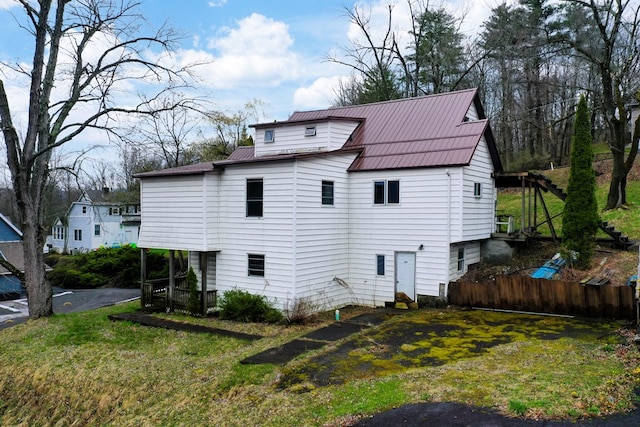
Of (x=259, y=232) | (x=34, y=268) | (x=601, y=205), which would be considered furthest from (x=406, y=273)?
(x=601, y=205)

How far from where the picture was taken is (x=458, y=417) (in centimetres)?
738

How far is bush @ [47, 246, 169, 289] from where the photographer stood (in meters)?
34.2

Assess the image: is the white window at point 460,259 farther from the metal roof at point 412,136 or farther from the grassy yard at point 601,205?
the grassy yard at point 601,205

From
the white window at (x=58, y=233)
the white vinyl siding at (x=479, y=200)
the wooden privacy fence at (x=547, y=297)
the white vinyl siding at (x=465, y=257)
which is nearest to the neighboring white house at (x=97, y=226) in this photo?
the white window at (x=58, y=233)

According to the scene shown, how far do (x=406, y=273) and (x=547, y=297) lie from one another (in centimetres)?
470

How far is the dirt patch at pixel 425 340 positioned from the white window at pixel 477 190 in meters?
4.58

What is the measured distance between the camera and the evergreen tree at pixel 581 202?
52.4 ft

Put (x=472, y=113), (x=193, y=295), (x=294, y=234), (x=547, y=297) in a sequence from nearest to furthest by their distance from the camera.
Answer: (x=547, y=297), (x=294, y=234), (x=193, y=295), (x=472, y=113)

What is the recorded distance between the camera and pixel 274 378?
10.2 meters

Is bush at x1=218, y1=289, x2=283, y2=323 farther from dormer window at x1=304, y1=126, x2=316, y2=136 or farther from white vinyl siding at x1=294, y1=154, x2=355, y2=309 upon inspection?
dormer window at x1=304, y1=126, x2=316, y2=136

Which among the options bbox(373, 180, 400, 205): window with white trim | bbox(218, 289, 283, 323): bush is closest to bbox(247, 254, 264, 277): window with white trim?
bbox(218, 289, 283, 323): bush

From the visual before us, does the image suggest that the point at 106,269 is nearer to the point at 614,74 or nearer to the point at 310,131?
the point at 310,131

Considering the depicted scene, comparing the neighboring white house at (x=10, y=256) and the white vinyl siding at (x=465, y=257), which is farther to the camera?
the neighboring white house at (x=10, y=256)

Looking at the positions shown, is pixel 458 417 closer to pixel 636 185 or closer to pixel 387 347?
pixel 387 347
